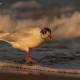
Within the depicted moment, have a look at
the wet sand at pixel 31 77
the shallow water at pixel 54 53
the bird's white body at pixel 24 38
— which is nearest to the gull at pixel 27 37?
the bird's white body at pixel 24 38

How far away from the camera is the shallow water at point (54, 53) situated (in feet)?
36.4

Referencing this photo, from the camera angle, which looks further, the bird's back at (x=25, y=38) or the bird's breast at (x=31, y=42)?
the bird's breast at (x=31, y=42)

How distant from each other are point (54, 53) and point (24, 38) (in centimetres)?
108

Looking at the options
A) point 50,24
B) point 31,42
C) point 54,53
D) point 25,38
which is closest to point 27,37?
point 25,38

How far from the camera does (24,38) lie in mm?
11688

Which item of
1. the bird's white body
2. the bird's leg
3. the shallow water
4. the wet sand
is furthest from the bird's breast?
the wet sand

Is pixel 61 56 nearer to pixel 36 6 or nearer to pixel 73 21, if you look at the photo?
pixel 73 21

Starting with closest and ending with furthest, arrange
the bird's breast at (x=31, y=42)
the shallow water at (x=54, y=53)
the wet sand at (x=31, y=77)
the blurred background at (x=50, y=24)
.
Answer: the wet sand at (x=31, y=77)
the shallow water at (x=54, y=53)
the bird's breast at (x=31, y=42)
the blurred background at (x=50, y=24)

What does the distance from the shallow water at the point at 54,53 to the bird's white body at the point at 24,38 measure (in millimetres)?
387

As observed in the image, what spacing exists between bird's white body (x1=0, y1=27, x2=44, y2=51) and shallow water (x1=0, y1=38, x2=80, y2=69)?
0.39 m

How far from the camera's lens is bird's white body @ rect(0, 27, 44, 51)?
458 inches

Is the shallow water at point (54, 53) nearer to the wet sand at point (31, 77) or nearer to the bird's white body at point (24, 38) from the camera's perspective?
the bird's white body at point (24, 38)

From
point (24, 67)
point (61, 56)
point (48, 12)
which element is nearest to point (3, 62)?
point (24, 67)

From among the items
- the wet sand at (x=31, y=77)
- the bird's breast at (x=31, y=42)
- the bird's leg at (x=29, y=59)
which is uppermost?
the bird's breast at (x=31, y=42)
